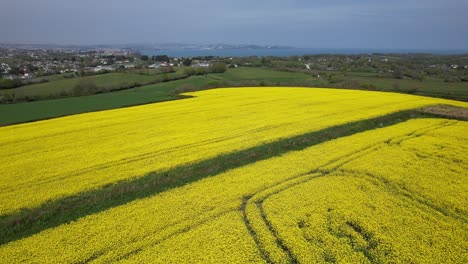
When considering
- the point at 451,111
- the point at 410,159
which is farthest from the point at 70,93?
the point at 451,111

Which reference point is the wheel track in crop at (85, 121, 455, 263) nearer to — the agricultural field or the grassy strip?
the agricultural field

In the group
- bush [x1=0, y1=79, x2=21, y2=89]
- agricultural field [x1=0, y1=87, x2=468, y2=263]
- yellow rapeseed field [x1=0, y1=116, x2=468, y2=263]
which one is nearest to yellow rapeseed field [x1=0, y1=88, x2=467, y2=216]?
agricultural field [x1=0, y1=87, x2=468, y2=263]

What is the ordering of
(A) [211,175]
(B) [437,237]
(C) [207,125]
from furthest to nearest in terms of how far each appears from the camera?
1. (C) [207,125]
2. (A) [211,175]
3. (B) [437,237]

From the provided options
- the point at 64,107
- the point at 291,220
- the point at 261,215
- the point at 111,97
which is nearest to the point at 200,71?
the point at 111,97

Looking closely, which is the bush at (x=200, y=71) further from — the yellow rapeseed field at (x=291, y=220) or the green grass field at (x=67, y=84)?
the yellow rapeseed field at (x=291, y=220)

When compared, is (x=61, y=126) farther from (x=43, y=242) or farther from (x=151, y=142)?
(x=43, y=242)

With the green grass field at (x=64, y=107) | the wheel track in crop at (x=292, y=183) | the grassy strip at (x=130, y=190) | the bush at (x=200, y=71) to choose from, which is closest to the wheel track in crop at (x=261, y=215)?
the wheel track in crop at (x=292, y=183)

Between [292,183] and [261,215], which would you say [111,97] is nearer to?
[292,183]

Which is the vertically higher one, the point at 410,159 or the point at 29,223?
the point at 410,159
